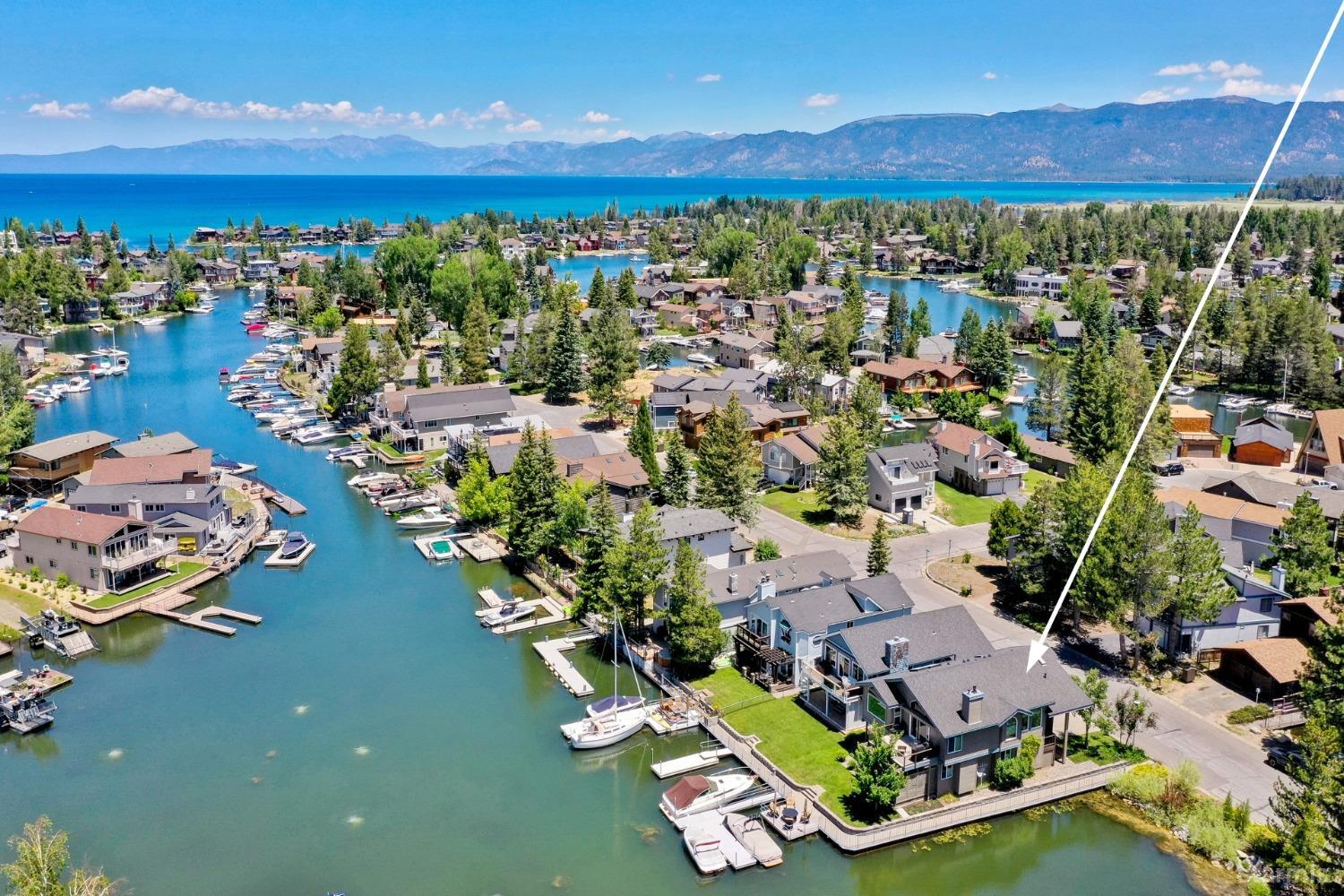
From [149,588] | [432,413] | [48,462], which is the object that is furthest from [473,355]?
[149,588]

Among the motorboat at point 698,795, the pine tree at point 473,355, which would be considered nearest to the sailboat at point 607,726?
the motorboat at point 698,795

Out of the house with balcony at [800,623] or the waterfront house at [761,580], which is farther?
the waterfront house at [761,580]

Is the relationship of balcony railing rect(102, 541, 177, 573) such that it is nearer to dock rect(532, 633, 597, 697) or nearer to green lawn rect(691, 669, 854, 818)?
dock rect(532, 633, 597, 697)

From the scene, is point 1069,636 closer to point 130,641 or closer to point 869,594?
point 869,594

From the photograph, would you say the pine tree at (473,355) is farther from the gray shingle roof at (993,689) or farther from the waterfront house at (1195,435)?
the gray shingle roof at (993,689)

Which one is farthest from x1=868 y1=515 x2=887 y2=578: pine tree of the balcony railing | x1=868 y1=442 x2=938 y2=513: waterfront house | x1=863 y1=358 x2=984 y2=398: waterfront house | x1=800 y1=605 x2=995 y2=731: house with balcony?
x1=863 y1=358 x2=984 y2=398: waterfront house

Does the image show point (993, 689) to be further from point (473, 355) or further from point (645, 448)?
point (473, 355)
